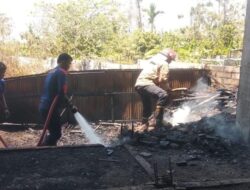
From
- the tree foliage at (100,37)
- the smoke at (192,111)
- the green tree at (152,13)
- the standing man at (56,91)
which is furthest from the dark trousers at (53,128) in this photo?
the green tree at (152,13)

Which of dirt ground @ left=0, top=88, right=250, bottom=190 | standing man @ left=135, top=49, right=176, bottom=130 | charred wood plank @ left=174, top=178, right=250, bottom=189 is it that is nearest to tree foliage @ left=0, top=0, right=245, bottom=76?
standing man @ left=135, top=49, right=176, bottom=130

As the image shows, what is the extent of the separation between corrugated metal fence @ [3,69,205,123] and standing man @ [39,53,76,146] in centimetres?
331

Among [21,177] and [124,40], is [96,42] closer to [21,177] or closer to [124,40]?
[124,40]

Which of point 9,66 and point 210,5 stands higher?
point 210,5

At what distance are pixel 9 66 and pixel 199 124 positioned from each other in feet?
25.5

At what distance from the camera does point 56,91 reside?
21.4 feet

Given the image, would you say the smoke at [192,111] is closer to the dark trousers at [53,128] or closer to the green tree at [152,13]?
the dark trousers at [53,128]

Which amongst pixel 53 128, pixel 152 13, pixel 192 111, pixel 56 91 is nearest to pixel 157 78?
pixel 192 111

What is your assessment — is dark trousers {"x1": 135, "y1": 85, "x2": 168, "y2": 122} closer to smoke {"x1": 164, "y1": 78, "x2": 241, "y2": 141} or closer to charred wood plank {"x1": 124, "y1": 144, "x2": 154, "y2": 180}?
smoke {"x1": 164, "y1": 78, "x2": 241, "y2": 141}

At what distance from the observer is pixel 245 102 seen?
6.44m

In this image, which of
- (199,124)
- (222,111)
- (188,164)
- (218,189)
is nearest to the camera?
(218,189)

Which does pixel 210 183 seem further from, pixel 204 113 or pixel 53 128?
pixel 204 113

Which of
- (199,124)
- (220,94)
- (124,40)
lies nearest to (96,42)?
(124,40)

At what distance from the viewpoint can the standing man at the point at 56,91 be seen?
6320mm
